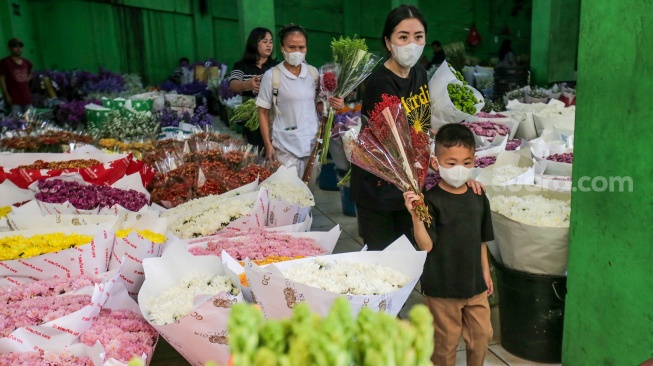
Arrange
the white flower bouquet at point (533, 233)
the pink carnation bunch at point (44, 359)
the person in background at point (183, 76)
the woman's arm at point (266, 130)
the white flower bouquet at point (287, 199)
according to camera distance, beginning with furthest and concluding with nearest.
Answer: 1. the person in background at point (183, 76)
2. the woman's arm at point (266, 130)
3. the white flower bouquet at point (287, 199)
4. the white flower bouquet at point (533, 233)
5. the pink carnation bunch at point (44, 359)

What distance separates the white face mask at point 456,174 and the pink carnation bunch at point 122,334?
4.54ft

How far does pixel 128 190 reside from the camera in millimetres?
3697

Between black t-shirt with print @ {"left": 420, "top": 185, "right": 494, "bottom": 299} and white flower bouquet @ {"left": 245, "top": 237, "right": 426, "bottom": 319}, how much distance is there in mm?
198

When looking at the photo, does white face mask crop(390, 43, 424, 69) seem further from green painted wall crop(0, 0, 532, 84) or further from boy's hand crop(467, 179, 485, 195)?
green painted wall crop(0, 0, 532, 84)

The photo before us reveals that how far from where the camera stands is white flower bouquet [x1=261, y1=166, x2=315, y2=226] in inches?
132

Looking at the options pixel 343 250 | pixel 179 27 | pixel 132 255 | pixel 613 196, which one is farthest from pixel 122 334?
pixel 179 27

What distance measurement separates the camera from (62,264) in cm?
251

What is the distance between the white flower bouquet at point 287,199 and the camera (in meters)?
3.36

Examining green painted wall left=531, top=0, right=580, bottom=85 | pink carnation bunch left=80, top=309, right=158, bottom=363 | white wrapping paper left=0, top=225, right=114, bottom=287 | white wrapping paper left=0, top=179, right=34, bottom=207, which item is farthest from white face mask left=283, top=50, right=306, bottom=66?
green painted wall left=531, top=0, right=580, bottom=85

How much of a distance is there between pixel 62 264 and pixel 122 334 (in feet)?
1.82

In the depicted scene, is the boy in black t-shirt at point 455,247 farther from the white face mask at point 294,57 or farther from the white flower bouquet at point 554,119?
the white flower bouquet at point 554,119

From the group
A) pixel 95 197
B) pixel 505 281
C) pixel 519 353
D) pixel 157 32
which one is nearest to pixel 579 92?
pixel 505 281

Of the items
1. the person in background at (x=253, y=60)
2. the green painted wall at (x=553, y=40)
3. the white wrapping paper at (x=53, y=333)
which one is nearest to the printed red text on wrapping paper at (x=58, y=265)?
the white wrapping paper at (x=53, y=333)

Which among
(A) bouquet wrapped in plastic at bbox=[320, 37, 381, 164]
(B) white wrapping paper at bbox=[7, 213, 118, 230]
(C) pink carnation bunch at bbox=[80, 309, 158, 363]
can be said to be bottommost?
(C) pink carnation bunch at bbox=[80, 309, 158, 363]
